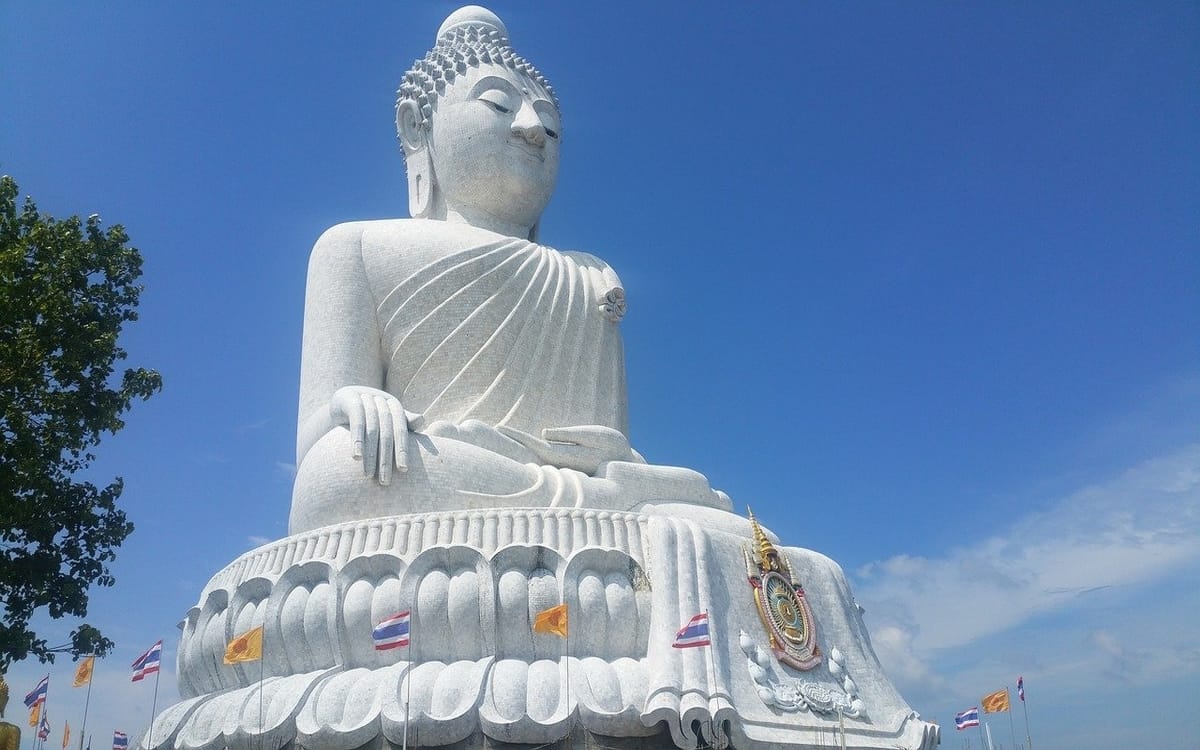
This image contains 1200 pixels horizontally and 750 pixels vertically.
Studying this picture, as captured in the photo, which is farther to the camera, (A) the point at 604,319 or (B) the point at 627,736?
(A) the point at 604,319

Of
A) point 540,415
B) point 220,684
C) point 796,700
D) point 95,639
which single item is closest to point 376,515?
point 220,684

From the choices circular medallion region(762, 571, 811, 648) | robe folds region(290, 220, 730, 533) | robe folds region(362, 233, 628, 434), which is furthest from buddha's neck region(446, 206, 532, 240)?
circular medallion region(762, 571, 811, 648)

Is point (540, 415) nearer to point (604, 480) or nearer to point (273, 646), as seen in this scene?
point (604, 480)

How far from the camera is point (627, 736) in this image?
24.3 feet

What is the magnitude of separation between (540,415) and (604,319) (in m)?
1.53

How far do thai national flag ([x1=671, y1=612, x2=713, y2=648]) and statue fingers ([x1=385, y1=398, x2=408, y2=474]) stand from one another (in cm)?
279

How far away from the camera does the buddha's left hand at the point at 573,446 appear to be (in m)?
9.96

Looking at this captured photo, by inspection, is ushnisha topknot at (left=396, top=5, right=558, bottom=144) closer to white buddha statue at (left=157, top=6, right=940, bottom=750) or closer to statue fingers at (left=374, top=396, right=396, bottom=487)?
white buddha statue at (left=157, top=6, right=940, bottom=750)

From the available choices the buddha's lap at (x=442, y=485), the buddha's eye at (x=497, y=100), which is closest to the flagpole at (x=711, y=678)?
the buddha's lap at (x=442, y=485)

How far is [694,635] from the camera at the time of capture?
759cm

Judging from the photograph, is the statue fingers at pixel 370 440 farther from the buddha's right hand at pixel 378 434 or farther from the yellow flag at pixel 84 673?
the yellow flag at pixel 84 673

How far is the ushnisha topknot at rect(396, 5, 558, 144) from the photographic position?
12.6 metres

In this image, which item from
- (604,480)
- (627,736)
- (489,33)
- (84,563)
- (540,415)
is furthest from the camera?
(489,33)

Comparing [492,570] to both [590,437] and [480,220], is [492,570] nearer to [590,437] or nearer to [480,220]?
[590,437]
